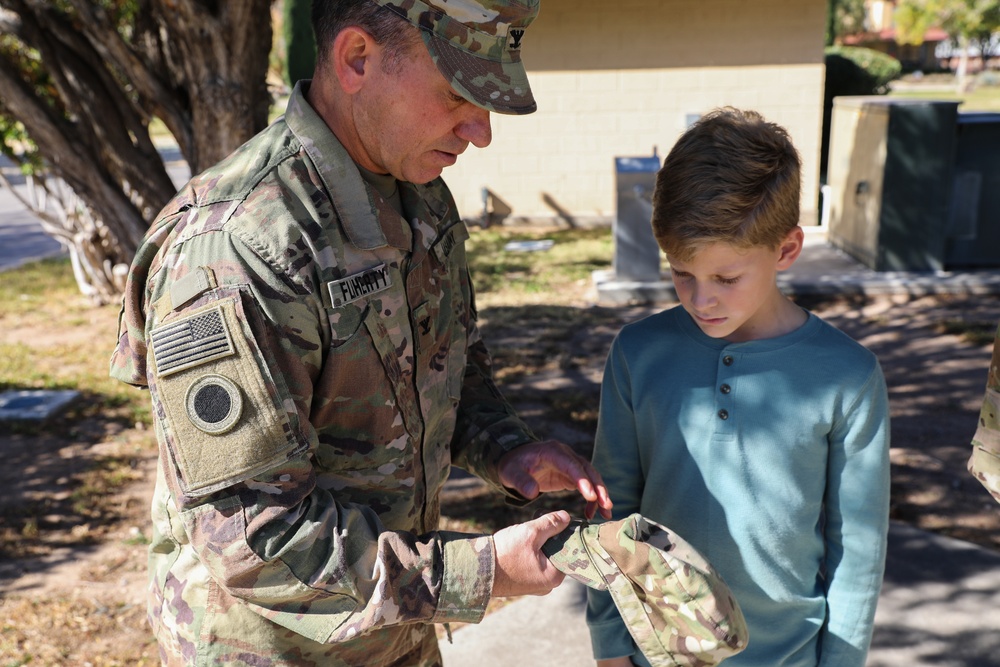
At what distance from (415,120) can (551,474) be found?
0.78m

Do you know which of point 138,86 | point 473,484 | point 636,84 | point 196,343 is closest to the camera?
point 196,343

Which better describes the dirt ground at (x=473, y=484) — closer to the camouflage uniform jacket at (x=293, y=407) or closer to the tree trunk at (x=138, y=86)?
the tree trunk at (x=138, y=86)

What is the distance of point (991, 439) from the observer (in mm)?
1633

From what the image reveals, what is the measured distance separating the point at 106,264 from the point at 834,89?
1038 cm

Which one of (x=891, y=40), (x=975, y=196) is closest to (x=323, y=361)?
(x=975, y=196)

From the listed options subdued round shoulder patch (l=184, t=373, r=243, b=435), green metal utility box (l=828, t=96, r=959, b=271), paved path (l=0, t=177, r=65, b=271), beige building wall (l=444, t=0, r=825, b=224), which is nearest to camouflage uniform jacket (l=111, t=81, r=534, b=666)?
subdued round shoulder patch (l=184, t=373, r=243, b=435)

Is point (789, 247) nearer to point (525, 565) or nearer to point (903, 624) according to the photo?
point (525, 565)

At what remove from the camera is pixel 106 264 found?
8180 mm

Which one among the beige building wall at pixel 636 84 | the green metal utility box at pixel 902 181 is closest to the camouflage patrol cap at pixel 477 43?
the green metal utility box at pixel 902 181

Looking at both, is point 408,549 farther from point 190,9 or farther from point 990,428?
point 190,9

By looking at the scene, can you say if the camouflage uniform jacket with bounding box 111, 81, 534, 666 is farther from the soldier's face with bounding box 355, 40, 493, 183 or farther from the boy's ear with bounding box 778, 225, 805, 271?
the boy's ear with bounding box 778, 225, 805, 271

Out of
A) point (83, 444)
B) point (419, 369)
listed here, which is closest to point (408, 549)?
point (419, 369)

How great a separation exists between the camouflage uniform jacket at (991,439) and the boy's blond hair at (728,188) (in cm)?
47

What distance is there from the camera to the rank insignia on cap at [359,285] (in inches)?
58.3
